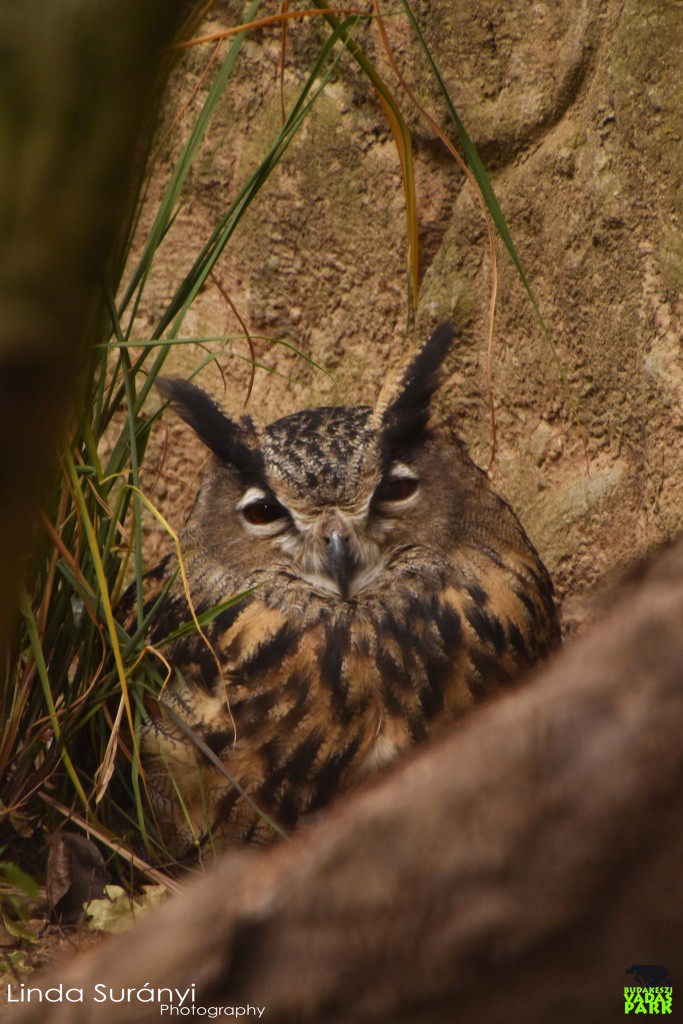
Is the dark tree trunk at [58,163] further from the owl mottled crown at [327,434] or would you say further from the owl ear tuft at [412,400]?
the owl ear tuft at [412,400]

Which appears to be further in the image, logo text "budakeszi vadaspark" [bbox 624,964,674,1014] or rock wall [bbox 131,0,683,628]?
rock wall [bbox 131,0,683,628]

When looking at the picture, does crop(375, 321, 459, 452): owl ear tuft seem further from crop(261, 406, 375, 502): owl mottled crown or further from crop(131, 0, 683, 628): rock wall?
crop(131, 0, 683, 628): rock wall

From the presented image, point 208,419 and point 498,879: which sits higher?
point 208,419

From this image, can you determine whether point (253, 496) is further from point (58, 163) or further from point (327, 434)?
point (58, 163)

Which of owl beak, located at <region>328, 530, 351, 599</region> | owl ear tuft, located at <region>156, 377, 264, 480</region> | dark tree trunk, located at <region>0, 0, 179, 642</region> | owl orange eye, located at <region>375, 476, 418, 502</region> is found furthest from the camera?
owl ear tuft, located at <region>156, 377, 264, 480</region>

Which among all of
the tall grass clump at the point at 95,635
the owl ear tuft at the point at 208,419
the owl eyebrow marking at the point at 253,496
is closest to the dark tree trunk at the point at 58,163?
the tall grass clump at the point at 95,635

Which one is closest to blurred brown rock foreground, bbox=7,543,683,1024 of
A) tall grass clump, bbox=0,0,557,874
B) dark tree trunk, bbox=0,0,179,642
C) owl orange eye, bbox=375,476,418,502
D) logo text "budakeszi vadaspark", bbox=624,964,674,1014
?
logo text "budakeszi vadaspark", bbox=624,964,674,1014

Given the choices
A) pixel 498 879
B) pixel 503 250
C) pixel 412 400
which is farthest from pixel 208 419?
pixel 498 879
